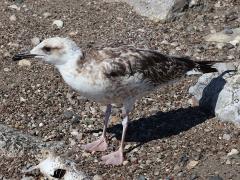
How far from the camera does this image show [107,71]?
709 centimetres

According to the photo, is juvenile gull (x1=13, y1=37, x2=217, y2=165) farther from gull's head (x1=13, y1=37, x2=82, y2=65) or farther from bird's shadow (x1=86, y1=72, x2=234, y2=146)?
bird's shadow (x1=86, y1=72, x2=234, y2=146)

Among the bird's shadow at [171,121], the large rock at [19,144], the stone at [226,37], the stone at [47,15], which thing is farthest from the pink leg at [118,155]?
the stone at [47,15]

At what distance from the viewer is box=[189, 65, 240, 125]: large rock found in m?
8.06

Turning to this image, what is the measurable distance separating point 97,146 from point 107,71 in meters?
1.18

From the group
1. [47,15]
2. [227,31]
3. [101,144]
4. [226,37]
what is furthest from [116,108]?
[47,15]

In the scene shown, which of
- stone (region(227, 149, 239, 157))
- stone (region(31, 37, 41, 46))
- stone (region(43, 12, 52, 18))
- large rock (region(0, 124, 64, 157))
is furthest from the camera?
stone (region(43, 12, 52, 18))

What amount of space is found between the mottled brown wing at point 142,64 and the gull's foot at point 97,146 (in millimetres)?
1000

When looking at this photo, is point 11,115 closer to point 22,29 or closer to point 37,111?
point 37,111

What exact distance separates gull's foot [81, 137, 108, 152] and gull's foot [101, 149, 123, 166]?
208 millimetres

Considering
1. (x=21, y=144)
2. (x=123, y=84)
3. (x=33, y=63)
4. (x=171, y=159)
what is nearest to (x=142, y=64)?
(x=123, y=84)

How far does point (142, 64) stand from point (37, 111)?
1843 millimetres

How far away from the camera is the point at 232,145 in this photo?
7.63 meters

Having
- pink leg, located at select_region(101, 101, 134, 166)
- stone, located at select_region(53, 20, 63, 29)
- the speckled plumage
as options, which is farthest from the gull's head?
stone, located at select_region(53, 20, 63, 29)

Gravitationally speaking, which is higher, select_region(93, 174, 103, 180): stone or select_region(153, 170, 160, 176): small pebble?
select_region(93, 174, 103, 180): stone
